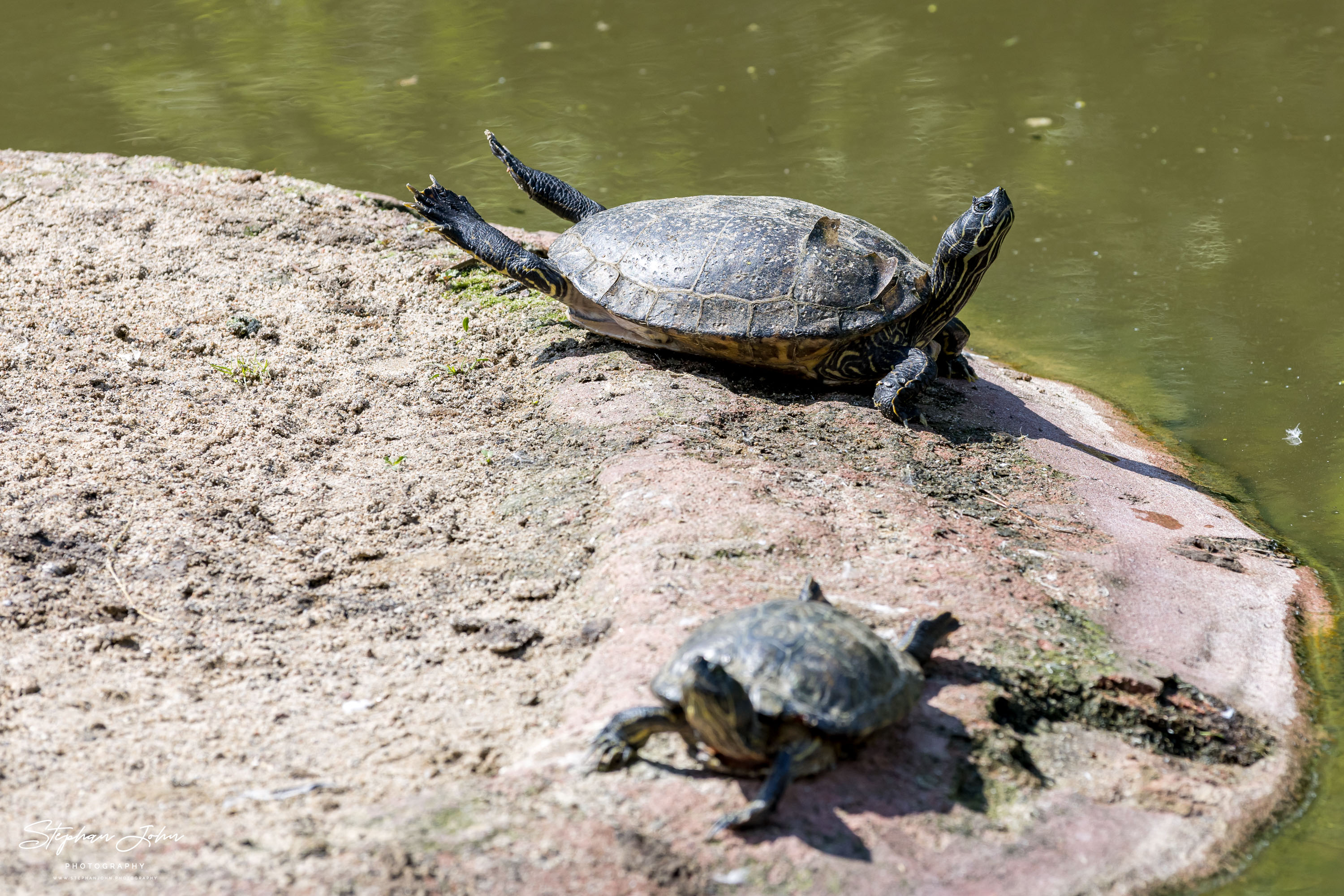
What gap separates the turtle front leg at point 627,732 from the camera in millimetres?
2717

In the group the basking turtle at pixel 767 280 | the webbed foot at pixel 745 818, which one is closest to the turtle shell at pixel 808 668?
the webbed foot at pixel 745 818

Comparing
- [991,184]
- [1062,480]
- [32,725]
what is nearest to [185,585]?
[32,725]

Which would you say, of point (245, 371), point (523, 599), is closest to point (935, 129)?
point (245, 371)

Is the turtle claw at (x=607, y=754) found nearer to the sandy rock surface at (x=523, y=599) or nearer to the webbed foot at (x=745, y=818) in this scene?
the sandy rock surface at (x=523, y=599)

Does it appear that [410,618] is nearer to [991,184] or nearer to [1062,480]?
[1062,480]

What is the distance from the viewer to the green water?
648 cm

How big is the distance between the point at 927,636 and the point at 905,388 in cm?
196

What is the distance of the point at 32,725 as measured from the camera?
300cm

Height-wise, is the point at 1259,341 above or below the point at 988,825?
below

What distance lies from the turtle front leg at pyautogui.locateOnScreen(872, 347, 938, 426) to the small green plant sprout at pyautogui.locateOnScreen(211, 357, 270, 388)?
2.93 meters

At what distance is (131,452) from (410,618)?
1.69 metres

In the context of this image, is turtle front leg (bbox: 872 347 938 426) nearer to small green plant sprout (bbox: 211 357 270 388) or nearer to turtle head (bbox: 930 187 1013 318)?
turtle head (bbox: 930 187 1013 318)

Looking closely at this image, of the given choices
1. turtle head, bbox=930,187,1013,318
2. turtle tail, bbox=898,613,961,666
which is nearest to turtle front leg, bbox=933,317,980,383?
turtle head, bbox=930,187,1013,318

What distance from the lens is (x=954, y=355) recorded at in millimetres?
5715
